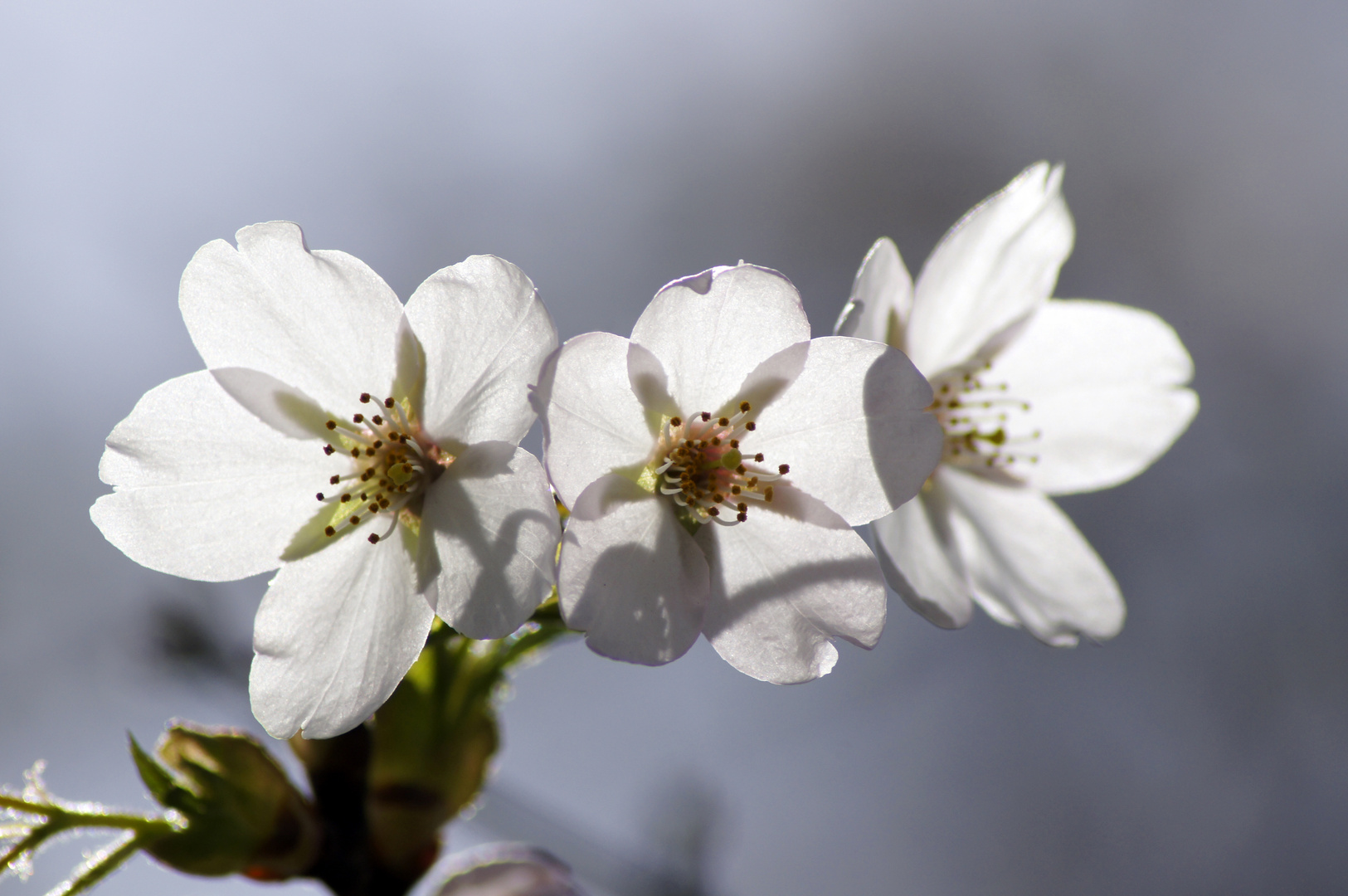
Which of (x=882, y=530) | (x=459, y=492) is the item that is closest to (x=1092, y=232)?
(x=882, y=530)

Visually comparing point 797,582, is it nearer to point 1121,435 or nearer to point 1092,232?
point 1121,435

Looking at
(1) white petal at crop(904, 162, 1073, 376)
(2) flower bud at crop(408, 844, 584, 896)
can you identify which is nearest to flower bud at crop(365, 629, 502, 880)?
(2) flower bud at crop(408, 844, 584, 896)

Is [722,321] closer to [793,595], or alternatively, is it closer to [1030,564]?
[793,595]

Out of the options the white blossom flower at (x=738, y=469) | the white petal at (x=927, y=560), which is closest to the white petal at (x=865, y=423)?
the white blossom flower at (x=738, y=469)

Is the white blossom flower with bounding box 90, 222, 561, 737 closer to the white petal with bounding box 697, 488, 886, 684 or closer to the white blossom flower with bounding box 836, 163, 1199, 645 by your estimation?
the white petal with bounding box 697, 488, 886, 684

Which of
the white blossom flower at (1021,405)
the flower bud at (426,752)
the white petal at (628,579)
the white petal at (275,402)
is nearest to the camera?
the white petal at (628,579)

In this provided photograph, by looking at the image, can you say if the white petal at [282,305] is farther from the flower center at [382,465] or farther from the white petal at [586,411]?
the white petal at [586,411]

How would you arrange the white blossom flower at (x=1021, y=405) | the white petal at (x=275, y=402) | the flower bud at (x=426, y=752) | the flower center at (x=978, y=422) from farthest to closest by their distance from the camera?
the flower center at (x=978, y=422), the white blossom flower at (x=1021, y=405), the flower bud at (x=426, y=752), the white petal at (x=275, y=402)
